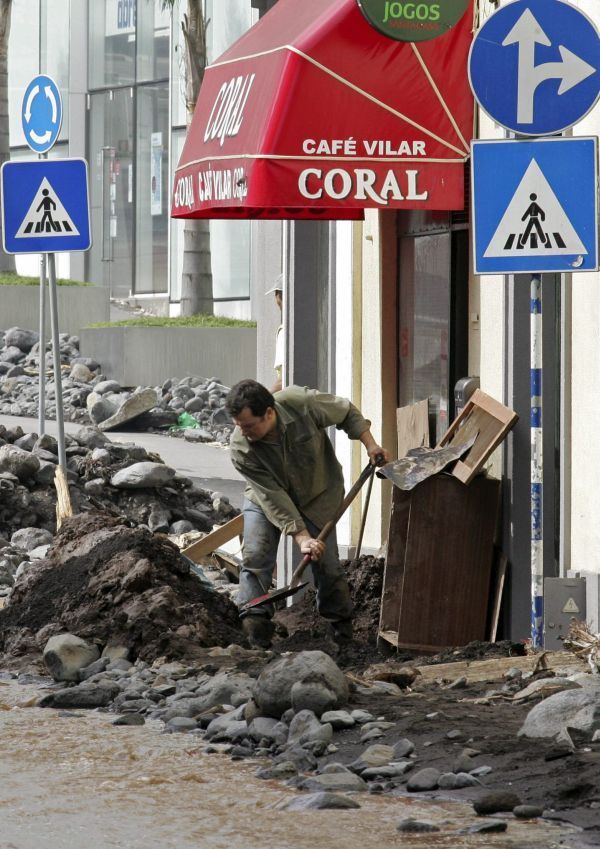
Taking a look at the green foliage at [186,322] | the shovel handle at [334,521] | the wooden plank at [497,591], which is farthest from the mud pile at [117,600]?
the green foliage at [186,322]

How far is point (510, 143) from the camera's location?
7.98 metres

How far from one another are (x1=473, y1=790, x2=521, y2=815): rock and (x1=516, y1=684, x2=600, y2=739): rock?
90 cm

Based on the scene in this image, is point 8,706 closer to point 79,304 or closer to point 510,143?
point 510,143

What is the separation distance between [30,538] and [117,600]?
Result: 14.2 ft

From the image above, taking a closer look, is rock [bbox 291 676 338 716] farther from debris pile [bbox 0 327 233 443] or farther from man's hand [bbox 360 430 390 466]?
debris pile [bbox 0 327 233 443]

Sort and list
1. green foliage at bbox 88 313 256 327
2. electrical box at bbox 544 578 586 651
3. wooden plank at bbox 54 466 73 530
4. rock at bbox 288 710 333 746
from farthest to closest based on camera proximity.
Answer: green foliage at bbox 88 313 256 327
wooden plank at bbox 54 466 73 530
electrical box at bbox 544 578 586 651
rock at bbox 288 710 333 746

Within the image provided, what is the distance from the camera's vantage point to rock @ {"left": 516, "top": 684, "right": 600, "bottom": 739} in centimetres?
671

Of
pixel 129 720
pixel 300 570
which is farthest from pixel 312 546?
pixel 129 720

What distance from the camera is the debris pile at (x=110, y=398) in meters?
21.3

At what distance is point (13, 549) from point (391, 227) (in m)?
4.17

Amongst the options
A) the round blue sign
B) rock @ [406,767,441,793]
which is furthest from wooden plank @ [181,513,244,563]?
rock @ [406,767,441,793]

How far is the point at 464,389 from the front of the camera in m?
10.2

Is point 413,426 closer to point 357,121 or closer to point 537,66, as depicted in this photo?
point 357,121

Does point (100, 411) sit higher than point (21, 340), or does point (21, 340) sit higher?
point (21, 340)
